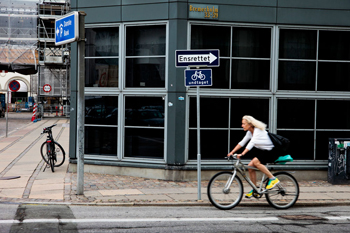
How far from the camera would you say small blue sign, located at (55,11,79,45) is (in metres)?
8.89

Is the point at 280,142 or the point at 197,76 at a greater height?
the point at 197,76

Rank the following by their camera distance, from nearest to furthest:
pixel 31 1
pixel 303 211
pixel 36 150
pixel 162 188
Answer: pixel 303 211
pixel 162 188
pixel 36 150
pixel 31 1

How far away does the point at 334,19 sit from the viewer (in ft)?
36.8

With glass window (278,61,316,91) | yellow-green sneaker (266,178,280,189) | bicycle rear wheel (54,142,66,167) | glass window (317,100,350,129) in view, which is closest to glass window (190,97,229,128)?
glass window (278,61,316,91)

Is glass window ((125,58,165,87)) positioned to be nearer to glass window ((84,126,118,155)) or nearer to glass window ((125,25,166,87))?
glass window ((125,25,166,87))

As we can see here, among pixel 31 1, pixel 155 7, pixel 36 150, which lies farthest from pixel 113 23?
pixel 31 1

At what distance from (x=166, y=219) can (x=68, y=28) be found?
4.65 meters

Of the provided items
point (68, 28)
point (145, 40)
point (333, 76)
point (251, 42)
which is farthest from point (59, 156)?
point (333, 76)

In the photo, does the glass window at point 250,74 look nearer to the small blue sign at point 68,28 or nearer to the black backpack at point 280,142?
the black backpack at point 280,142

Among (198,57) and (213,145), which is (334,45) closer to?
(213,145)

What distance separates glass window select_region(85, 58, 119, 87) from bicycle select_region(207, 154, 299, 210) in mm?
4756

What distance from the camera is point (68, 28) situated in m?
9.12

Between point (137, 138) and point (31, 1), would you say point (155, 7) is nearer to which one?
point (137, 138)

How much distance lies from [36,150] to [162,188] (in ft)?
29.4
